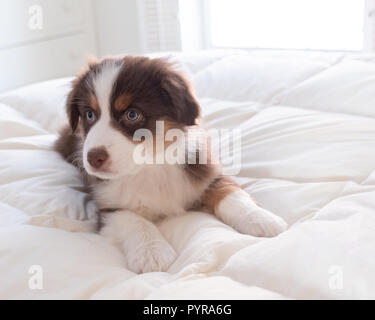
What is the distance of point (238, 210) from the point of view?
154 centimetres

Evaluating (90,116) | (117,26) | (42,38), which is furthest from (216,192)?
(117,26)

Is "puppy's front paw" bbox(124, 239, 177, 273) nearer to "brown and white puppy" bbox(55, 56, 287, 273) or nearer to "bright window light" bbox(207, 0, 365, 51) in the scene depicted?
"brown and white puppy" bbox(55, 56, 287, 273)

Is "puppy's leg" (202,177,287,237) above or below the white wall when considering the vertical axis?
below

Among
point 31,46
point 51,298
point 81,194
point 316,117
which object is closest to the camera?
point 51,298

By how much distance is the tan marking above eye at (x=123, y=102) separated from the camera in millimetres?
1531

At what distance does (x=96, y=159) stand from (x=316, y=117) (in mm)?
960

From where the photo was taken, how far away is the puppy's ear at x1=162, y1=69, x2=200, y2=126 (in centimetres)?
160

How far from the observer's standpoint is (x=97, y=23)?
441 centimetres

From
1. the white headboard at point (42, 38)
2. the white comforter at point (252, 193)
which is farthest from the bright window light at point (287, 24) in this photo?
the white comforter at point (252, 193)

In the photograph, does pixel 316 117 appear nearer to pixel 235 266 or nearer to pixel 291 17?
pixel 235 266

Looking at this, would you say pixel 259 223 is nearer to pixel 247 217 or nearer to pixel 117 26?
pixel 247 217

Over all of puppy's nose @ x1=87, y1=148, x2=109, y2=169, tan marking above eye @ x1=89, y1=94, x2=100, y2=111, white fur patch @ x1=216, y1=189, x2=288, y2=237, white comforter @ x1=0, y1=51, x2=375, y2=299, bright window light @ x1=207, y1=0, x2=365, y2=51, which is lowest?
white fur patch @ x1=216, y1=189, x2=288, y2=237

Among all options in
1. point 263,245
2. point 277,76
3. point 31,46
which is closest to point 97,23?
point 31,46

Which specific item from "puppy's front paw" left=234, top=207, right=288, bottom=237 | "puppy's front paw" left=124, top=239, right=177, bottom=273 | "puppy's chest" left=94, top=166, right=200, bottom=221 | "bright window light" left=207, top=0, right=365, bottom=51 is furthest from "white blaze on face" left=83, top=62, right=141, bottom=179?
"bright window light" left=207, top=0, right=365, bottom=51
